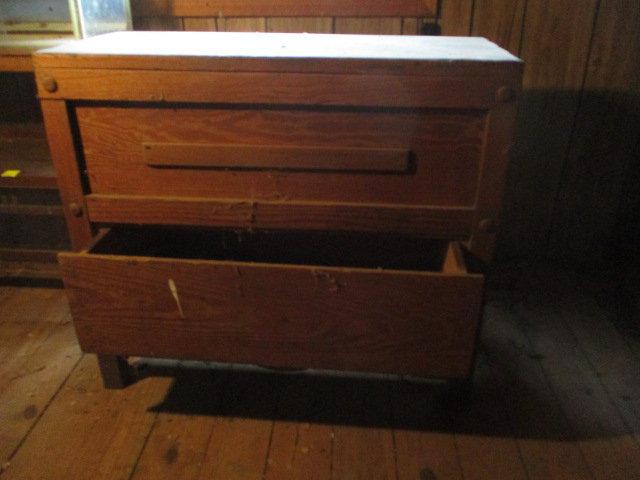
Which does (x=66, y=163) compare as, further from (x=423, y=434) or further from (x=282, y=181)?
(x=423, y=434)

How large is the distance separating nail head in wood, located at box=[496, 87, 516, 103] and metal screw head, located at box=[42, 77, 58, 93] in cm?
68

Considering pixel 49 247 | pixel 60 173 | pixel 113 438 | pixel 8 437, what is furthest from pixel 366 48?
pixel 49 247

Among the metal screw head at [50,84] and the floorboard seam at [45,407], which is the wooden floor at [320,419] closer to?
the floorboard seam at [45,407]

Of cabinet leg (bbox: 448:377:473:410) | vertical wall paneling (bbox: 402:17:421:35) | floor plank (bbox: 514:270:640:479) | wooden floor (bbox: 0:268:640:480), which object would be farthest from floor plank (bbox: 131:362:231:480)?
vertical wall paneling (bbox: 402:17:421:35)

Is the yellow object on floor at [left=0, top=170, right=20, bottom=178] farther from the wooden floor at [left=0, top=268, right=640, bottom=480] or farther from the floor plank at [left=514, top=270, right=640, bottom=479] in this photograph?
the floor plank at [left=514, top=270, right=640, bottom=479]

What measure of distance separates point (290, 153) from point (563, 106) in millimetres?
853

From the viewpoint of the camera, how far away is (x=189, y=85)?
2.64 feet

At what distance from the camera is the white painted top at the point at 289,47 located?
796 mm

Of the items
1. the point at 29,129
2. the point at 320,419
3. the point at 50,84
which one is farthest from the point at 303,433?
the point at 29,129

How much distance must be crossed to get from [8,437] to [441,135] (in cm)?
92

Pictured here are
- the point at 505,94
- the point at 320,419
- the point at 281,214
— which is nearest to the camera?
the point at 505,94

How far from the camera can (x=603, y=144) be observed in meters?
1.37

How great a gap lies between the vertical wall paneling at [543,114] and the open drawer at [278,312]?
648 mm

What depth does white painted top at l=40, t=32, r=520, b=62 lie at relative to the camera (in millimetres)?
796
